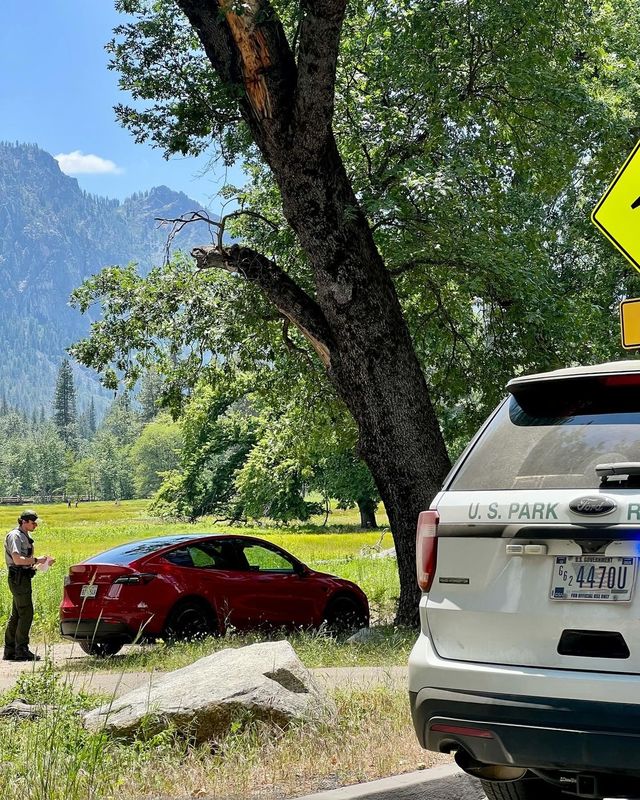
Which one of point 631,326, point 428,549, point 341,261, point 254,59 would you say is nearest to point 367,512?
point 341,261

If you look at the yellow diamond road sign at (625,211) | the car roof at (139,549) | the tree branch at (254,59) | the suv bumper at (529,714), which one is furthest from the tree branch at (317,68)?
the suv bumper at (529,714)

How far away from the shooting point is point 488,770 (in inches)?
175

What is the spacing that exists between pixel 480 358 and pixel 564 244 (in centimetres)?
694

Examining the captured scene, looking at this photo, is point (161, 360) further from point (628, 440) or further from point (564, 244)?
point (628, 440)

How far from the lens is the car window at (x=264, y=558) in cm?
1595

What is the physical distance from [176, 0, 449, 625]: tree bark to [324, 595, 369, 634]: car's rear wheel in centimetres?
320

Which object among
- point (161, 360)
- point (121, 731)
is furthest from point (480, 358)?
point (121, 731)

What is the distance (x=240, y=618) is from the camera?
Answer: 15086mm

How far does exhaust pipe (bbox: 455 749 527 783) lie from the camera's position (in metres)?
4.39

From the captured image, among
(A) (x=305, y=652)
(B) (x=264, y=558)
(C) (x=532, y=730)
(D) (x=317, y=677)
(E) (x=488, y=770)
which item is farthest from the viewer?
(B) (x=264, y=558)

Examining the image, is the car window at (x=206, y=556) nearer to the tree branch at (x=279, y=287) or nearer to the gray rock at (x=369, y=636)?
the gray rock at (x=369, y=636)

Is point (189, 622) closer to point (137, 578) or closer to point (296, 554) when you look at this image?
point (137, 578)

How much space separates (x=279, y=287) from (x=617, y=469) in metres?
11.0

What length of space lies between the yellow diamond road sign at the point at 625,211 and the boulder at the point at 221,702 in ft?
12.6
